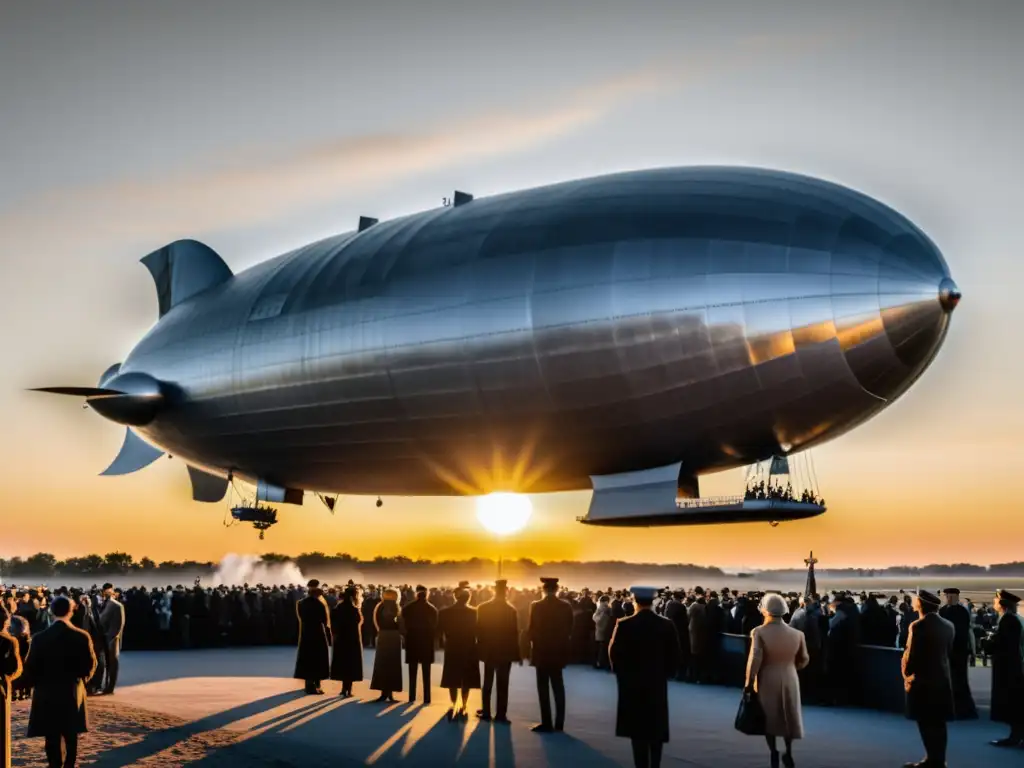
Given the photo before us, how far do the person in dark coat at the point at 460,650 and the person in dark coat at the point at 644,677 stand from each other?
5775mm

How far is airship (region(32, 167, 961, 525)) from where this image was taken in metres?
17.1

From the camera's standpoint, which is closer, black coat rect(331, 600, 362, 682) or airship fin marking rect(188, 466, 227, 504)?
black coat rect(331, 600, 362, 682)

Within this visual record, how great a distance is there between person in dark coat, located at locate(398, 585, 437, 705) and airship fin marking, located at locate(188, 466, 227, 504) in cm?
1780

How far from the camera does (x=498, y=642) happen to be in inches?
590

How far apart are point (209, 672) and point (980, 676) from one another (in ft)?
56.3

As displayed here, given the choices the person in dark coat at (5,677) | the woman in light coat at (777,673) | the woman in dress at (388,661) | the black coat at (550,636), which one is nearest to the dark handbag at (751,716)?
the woman in light coat at (777,673)

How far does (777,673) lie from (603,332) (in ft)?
27.8

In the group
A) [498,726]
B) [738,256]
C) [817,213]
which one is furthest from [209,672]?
[817,213]

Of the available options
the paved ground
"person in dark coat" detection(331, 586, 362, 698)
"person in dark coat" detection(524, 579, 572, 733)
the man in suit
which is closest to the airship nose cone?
the paved ground

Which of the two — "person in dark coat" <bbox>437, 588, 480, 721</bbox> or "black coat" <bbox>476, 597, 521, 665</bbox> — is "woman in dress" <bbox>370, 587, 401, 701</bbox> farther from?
"black coat" <bbox>476, 597, 521, 665</bbox>

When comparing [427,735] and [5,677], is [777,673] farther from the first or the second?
[5,677]

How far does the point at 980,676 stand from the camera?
22.5m

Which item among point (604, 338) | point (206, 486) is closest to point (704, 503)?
point (604, 338)

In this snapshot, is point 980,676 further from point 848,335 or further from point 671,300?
point 671,300
